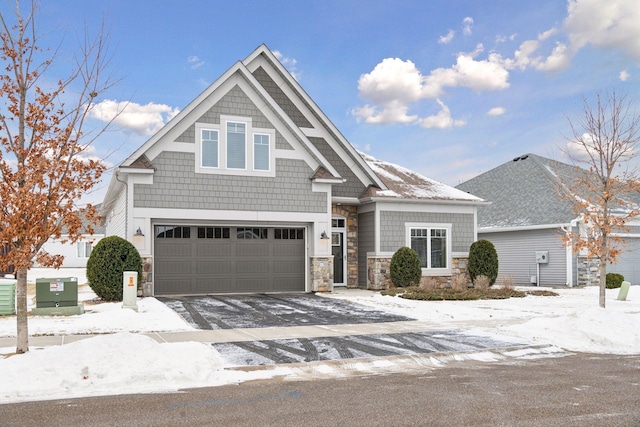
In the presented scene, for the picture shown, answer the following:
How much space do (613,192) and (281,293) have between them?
1039cm

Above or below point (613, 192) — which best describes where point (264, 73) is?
above

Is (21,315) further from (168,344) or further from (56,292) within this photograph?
(56,292)

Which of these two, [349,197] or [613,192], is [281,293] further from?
[613,192]

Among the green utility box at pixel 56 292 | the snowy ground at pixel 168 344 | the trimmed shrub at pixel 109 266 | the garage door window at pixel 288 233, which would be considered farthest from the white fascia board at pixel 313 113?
the green utility box at pixel 56 292

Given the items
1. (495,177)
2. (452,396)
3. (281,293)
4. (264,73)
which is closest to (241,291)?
(281,293)

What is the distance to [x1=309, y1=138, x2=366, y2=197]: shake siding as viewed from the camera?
74.3 ft

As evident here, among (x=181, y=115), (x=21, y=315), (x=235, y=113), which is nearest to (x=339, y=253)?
(x=235, y=113)

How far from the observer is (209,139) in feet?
62.6

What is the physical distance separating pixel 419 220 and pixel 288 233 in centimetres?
531

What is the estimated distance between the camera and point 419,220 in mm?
22609

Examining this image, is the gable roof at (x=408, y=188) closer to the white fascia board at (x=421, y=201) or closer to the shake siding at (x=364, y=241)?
the white fascia board at (x=421, y=201)

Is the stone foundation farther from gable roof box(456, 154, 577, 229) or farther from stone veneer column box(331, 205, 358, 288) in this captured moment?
gable roof box(456, 154, 577, 229)

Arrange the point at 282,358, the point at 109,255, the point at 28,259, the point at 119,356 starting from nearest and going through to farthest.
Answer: the point at 119,356, the point at 28,259, the point at 282,358, the point at 109,255

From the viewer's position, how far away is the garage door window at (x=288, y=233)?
20266 millimetres
